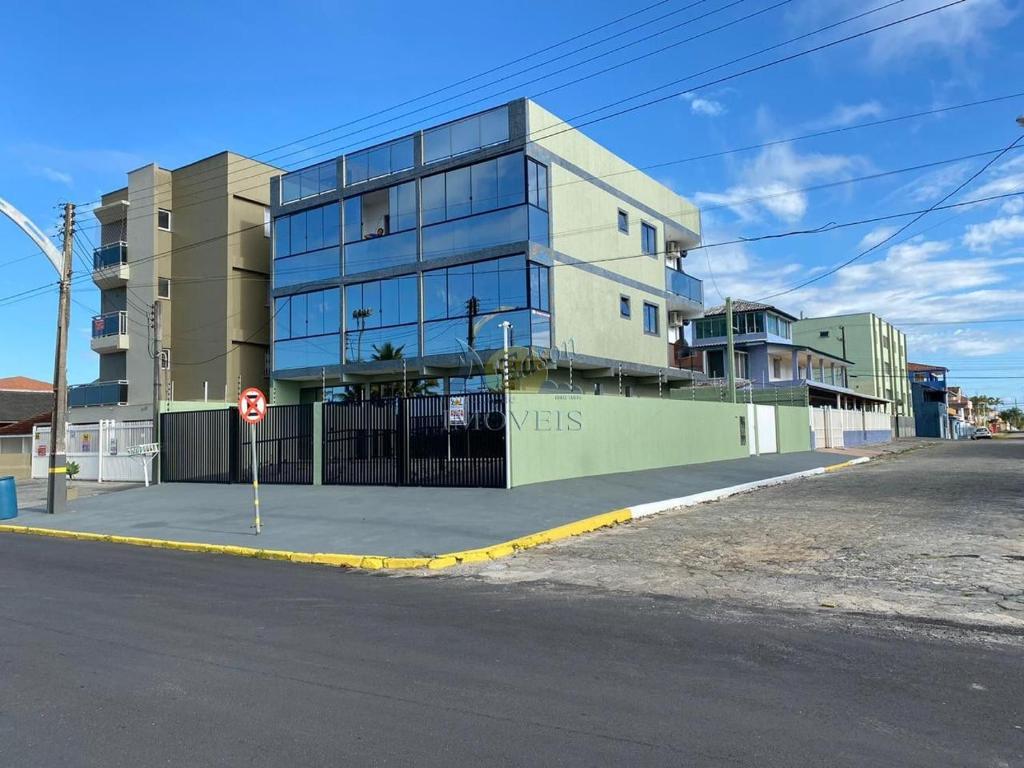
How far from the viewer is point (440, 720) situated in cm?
440

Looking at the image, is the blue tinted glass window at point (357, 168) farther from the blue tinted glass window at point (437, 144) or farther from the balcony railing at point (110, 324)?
the balcony railing at point (110, 324)

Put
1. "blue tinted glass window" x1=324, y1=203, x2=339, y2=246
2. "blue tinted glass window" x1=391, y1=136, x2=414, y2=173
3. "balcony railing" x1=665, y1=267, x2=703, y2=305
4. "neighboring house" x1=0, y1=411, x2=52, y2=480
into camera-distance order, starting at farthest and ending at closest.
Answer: "neighboring house" x1=0, y1=411, x2=52, y2=480 → "balcony railing" x1=665, y1=267, x2=703, y2=305 → "blue tinted glass window" x1=324, y1=203, x2=339, y2=246 → "blue tinted glass window" x1=391, y1=136, x2=414, y2=173

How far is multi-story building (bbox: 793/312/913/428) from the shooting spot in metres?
75.6

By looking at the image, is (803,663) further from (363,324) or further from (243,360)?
(243,360)

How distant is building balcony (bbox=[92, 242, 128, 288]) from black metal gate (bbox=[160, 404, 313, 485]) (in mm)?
14589

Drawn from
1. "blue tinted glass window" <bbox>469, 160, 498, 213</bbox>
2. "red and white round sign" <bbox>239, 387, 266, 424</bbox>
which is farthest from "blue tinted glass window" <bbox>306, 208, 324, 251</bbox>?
"red and white round sign" <bbox>239, 387, 266, 424</bbox>

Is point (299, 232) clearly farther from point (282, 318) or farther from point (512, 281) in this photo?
point (512, 281)

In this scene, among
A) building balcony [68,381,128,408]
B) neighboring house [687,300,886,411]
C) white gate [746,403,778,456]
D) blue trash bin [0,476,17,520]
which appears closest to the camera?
blue trash bin [0,476,17,520]

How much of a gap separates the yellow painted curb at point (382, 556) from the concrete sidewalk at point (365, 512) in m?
0.22

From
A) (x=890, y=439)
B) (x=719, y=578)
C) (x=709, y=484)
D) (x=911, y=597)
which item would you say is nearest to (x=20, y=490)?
(x=709, y=484)

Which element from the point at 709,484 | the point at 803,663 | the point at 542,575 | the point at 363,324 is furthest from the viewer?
the point at 363,324

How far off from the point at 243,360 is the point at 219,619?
88.1 feet

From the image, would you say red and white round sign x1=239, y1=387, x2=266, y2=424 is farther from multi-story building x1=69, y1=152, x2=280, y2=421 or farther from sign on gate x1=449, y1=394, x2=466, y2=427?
multi-story building x1=69, y1=152, x2=280, y2=421

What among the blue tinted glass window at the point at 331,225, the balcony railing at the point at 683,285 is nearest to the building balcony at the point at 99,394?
the blue tinted glass window at the point at 331,225
